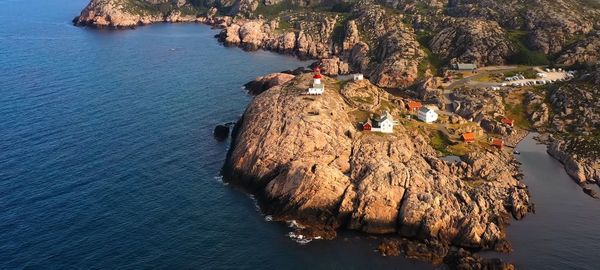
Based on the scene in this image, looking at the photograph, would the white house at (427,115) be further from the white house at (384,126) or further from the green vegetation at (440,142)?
the white house at (384,126)

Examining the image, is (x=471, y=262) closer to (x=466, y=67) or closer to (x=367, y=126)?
(x=367, y=126)

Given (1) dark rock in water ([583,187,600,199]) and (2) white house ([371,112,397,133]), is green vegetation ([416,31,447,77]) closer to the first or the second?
(2) white house ([371,112,397,133])

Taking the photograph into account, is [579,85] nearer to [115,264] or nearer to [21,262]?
[115,264]

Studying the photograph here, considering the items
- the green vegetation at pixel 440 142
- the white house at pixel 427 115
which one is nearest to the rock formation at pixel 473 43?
the white house at pixel 427 115

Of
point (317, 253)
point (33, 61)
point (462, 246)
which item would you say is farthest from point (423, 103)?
point (33, 61)

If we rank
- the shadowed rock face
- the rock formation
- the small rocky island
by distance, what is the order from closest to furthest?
1. the shadowed rock face
2. the small rocky island
3. the rock formation

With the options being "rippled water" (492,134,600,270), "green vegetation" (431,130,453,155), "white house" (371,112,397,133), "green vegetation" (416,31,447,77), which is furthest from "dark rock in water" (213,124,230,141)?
"green vegetation" (416,31,447,77)
